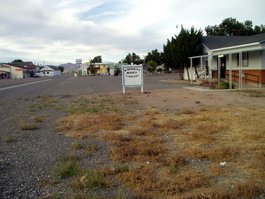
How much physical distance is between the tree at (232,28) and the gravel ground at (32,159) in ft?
191

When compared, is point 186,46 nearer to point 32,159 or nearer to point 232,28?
point 32,159

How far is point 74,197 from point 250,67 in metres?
24.9

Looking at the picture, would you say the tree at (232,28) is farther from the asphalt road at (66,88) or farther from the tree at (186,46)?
the tree at (186,46)

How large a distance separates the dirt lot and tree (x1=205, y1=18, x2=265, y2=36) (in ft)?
183

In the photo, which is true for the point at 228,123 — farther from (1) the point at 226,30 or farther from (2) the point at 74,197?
(1) the point at 226,30

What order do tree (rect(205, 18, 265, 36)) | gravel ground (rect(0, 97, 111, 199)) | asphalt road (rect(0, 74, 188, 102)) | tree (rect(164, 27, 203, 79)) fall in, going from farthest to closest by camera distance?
tree (rect(205, 18, 265, 36)) → tree (rect(164, 27, 203, 79)) → asphalt road (rect(0, 74, 188, 102)) → gravel ground (rect(0, 97, 111, 199))

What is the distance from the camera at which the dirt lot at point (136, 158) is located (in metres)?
4.85

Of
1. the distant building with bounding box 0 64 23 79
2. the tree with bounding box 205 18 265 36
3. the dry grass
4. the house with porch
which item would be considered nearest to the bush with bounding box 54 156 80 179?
the dry grass

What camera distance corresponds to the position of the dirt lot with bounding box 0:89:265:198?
4852 millimetres

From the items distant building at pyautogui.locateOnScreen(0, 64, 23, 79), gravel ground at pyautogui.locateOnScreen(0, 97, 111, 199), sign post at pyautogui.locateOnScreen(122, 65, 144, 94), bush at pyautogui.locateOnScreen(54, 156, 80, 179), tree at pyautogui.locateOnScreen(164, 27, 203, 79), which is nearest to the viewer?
gravel ground at pyautogui.locateOnScreen(0, 97, 111, 199)

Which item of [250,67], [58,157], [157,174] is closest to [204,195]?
[157,174]

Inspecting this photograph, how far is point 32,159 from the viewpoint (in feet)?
21.6

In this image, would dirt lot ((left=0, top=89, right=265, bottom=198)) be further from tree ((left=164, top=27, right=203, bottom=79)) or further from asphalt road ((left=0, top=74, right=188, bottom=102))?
tree ((left=164, top=27, right=203, bottom=79))

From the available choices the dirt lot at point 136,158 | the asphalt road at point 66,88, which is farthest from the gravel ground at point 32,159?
the asphalt road at point 66,88
